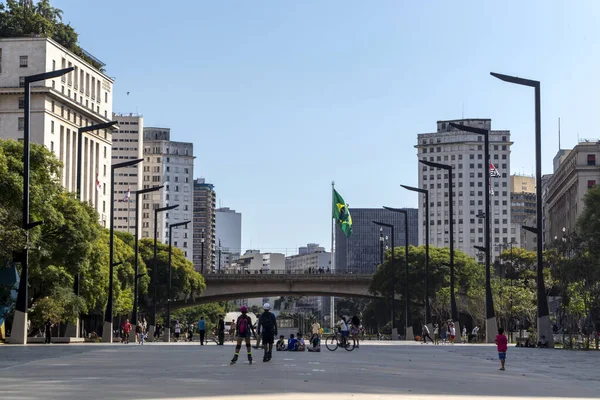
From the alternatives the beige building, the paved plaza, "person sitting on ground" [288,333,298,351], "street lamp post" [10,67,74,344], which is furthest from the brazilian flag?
the paved plaza

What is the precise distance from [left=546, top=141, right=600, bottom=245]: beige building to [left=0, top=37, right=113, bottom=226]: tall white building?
53134 millimetres

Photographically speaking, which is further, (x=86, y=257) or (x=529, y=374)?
(x=86, y=257)

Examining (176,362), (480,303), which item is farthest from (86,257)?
(480,303)

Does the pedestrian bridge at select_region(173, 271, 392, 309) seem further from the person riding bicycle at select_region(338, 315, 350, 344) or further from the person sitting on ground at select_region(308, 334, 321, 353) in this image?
the person sitting on ground at select_region(308, 334, 321, 353)

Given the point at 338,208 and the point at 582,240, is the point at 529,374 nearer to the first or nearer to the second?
the point at 582,240

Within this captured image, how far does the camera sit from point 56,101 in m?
119

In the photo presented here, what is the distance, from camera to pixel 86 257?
66500 mm

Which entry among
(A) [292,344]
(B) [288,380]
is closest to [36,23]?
(A) [292,344]

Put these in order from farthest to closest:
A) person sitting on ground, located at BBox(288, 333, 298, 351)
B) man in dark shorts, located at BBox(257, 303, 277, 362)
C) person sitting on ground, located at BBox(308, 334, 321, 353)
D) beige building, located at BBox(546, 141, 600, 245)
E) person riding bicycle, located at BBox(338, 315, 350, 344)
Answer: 1. beige building, located at BBox(546, 141, 600, 245)
2. person riding bicycle, located at BBox(338, 315, 350, 344)
3. person sitting on ground, located at BBox(288, 333, 298, 351)
4. person sitting on ground, located at BBox(308, 334, 321, 353)
5. man in dark shorts, located at BBox(257, 303, 277, 362)

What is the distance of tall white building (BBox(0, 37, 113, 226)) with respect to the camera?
11506 cm

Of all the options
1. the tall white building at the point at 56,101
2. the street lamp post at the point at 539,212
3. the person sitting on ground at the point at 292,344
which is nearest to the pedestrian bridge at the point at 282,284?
the tall white building at the point at 56,101

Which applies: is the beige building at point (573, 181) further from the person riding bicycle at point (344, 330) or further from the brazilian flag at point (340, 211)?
the person riding bicycle at point (344, 330)

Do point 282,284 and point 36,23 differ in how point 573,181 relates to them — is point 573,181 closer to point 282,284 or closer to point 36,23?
point 282,284

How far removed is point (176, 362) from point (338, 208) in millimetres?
96136
